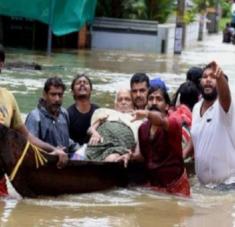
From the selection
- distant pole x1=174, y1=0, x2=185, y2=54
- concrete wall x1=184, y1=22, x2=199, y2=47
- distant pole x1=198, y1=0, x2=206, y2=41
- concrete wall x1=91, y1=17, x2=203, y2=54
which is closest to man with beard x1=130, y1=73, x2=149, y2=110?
distant pole x1=174, y1=0, x2=185, y2=54

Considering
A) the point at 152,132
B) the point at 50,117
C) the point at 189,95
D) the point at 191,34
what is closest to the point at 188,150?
the point at 152,132

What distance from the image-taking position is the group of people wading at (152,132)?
7422mm

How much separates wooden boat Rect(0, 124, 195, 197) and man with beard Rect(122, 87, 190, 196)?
0.19 meters

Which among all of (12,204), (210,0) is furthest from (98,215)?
(210,0)

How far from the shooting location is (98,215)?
7.17 m

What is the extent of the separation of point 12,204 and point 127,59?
1766 centimetres

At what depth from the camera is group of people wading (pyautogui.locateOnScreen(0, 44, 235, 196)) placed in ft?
24.3

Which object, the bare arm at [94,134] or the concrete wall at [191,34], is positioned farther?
the concrete wall at [191,34]

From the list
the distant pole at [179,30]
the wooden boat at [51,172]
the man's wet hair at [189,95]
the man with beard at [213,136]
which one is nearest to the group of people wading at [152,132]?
the man with beard at [213,136]

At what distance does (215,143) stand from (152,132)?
709mm

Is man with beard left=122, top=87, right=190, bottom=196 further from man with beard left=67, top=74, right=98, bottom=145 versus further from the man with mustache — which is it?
man with beard left=67, top=74, right=98, bottom=145

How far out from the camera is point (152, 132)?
7488 millimetres

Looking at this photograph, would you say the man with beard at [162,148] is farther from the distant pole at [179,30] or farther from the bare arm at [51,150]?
the distant pole at [179,30]

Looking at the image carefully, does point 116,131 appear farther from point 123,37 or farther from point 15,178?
point 123,37
